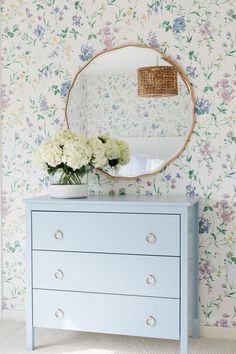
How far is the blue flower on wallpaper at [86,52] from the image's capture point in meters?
3.27

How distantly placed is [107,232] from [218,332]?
93 cm

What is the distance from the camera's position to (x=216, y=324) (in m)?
3.10

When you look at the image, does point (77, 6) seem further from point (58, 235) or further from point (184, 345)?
point (184, 345)

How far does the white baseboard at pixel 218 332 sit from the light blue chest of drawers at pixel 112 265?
211 millimetres

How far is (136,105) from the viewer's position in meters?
3.18

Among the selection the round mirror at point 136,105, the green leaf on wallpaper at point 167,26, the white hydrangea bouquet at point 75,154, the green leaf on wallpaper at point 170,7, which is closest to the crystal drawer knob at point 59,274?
the white hydrangea bouquet at point 75,154

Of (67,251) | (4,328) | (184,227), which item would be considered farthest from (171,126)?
(4,328)

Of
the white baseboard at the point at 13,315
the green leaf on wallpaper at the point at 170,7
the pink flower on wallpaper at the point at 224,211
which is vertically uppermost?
the green leaf on wallpaper at the point at 170,7

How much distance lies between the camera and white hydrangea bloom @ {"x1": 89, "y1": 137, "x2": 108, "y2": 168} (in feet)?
9.70

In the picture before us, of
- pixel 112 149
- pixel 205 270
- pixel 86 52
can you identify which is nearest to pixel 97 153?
pixel 112 149

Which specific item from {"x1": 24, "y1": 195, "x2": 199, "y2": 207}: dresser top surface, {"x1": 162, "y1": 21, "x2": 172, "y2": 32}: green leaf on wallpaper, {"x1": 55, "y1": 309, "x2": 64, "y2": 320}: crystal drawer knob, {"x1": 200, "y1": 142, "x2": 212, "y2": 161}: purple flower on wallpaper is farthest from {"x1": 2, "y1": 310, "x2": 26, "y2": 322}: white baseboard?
{"x1": 162, "y1": 21, "x2": 172, "y2": 32}: green leaf on wallpaper

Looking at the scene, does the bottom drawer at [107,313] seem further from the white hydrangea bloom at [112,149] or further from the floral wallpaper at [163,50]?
the white hydrangea bloom at [112,149]

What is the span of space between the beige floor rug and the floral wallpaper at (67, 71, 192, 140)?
120 centimetres

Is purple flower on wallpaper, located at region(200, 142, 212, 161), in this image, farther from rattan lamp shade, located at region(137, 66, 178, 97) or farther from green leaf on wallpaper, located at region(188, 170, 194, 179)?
rattan lamp shade, located at region(137, 66, 178, 97)
